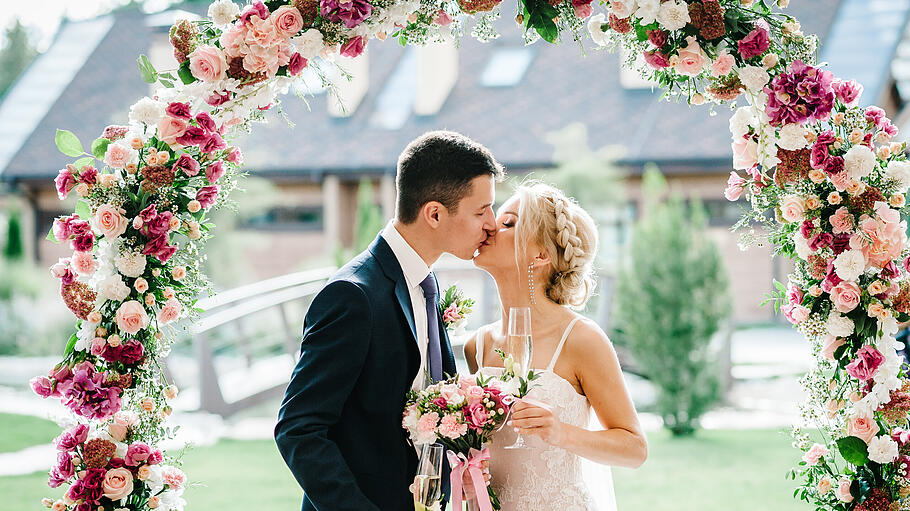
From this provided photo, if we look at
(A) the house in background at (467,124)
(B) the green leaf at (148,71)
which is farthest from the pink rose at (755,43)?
(A) the house in background at (467,124)

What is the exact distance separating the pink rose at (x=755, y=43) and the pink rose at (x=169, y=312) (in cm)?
229

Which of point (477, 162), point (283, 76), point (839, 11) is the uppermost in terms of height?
point (839, 11)

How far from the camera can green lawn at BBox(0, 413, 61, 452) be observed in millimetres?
9250

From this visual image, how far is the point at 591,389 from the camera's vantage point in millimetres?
3422

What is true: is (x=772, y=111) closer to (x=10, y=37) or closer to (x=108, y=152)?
(x=108, y=152)

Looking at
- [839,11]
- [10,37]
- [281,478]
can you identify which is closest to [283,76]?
[281,478]

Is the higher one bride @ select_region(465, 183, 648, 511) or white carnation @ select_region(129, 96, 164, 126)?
white carnation @ select_region(129, 96, 164, 126)

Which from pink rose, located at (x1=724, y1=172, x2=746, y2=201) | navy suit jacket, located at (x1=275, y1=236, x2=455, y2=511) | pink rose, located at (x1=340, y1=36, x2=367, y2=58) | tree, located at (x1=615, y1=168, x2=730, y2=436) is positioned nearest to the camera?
navy suit jacket, located at (x1=275, y1=236, x2=455, y2=511)

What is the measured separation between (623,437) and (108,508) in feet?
6.09

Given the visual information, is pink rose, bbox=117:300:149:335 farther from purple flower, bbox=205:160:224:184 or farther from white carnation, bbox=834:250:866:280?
white carnation, bbox=834:250:866:280

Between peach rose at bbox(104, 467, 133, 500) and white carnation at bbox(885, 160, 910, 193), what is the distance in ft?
9.76

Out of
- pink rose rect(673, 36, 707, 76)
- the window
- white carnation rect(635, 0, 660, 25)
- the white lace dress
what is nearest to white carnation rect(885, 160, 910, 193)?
pink rose rect(673, 36, 707, 76)

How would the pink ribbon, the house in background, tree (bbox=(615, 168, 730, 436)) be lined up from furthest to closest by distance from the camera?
the house in background < tree (bbox=(615, 168, 730, 436)) < the pink ribbon

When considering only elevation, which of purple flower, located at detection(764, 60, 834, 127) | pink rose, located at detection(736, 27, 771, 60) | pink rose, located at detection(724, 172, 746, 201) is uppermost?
pink rose, located at detection(736, 27, 771, 60)
